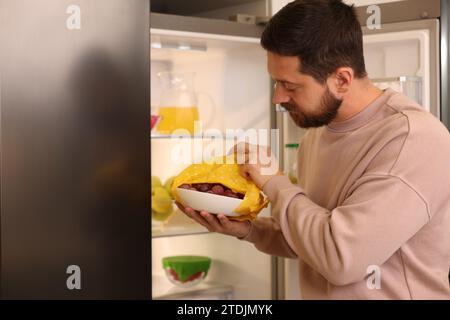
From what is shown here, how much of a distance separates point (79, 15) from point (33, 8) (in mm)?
95

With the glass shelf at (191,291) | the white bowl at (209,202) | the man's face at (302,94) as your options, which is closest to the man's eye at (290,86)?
the man's face at (302,94)

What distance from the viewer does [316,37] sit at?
132cm

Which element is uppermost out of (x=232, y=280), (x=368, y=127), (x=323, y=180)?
(x=368, y=127)

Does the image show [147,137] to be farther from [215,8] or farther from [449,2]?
[215,8]

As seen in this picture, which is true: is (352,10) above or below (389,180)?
above

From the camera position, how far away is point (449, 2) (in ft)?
5.86

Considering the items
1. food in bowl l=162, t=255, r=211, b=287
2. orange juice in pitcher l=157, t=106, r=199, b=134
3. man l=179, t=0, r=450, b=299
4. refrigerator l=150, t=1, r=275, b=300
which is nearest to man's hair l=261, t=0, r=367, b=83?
man l=179, t=0, r=450, b=299

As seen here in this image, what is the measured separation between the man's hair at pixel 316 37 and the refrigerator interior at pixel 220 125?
0.72 meters

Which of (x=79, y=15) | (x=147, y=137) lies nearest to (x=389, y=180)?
(x=147, y=137)

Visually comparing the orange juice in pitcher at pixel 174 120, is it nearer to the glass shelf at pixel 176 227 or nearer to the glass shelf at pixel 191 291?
the glass shelf at pixel 176 227

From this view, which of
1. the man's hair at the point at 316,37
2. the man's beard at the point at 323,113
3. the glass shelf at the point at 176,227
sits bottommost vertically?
the glass shelf at the point at 176,227

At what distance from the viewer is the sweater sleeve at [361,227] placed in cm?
121

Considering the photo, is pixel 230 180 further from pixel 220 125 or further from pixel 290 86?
pixel 220 125

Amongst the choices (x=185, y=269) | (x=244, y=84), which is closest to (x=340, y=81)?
(x=244, y=84)
